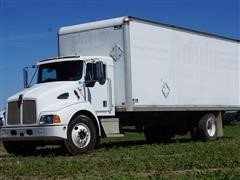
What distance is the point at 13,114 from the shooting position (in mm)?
14891

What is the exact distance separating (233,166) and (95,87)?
6.18 meters

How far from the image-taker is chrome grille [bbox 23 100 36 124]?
14.4 meters

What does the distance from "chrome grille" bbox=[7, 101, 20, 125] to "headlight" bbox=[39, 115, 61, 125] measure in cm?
89

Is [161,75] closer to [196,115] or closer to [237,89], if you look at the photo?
[196,115]

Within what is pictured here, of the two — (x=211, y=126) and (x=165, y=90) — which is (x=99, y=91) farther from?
(x=211, y=126)

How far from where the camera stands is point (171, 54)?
18203mm

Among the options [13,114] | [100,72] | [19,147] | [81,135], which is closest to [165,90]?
[100,72]

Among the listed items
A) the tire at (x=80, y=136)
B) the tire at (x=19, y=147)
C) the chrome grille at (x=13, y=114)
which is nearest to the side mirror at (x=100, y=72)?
the tire at (x=80, y=136)

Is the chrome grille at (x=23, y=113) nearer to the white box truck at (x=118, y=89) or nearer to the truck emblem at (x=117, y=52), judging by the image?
the white box truck at (x=118, y=89)

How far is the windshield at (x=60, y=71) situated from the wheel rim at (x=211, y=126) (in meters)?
6.69

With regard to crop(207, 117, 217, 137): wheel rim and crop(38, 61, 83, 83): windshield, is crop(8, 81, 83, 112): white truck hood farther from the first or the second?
crop(207, 117, 217, 137): wheel rim

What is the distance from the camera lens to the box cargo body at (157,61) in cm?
1616

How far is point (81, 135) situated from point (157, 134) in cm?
659

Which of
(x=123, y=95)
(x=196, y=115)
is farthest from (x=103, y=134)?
(x=196, y=115)
